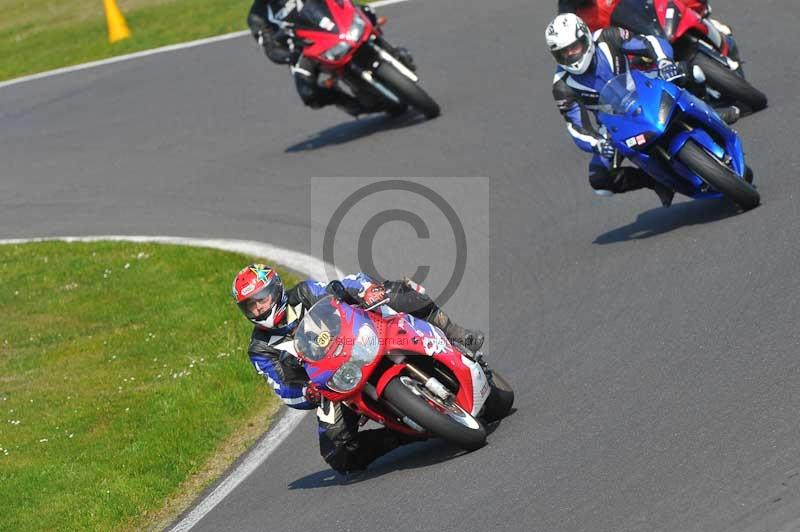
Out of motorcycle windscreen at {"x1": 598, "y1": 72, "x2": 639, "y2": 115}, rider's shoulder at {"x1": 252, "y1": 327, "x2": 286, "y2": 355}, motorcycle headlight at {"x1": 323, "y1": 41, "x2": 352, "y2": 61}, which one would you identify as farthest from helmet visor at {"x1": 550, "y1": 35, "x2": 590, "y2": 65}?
motorcycle headlight at {"x1": 323, "y1": 41, "x2": 352, "y2": 61}

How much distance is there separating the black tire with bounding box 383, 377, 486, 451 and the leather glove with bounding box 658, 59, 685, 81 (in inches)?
169

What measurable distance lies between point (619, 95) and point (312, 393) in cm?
374

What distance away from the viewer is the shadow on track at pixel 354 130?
53.4ft

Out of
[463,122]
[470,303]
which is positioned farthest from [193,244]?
[470,303]

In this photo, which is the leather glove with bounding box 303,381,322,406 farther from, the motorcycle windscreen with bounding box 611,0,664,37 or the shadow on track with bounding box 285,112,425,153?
the shadow on track with bounding box 285,112,425,153

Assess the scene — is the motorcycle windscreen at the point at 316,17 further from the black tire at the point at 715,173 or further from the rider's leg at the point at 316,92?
the black tire at the point at 715,173

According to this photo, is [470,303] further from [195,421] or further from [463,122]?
[463,122]

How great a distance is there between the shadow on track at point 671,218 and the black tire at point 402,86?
4130 millimetres

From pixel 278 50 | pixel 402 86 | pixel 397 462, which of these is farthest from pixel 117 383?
pixel 278 50

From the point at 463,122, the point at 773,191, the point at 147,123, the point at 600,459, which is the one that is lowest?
the point at 147,123

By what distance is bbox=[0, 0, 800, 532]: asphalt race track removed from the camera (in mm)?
6750

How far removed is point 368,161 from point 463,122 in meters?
1.10

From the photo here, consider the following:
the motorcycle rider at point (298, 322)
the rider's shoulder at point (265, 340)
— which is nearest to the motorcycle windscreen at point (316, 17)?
the motorcycle rider at point (298, 322)

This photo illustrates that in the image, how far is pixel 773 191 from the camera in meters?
10.7
